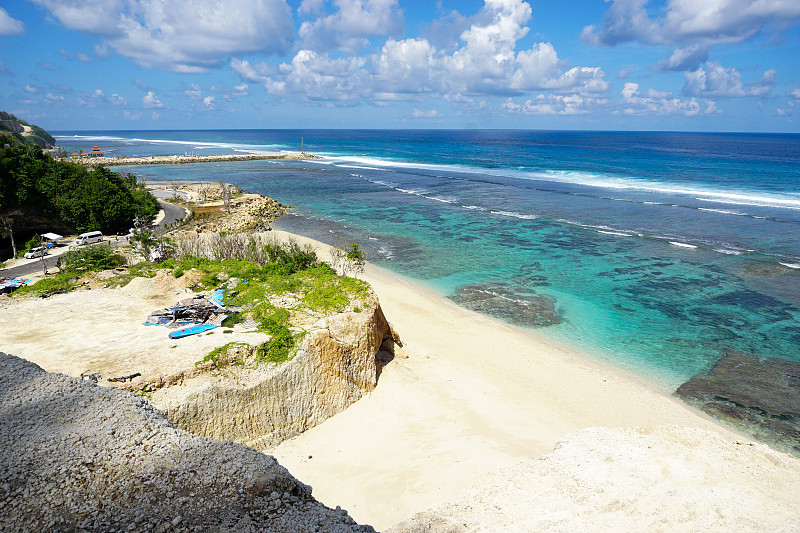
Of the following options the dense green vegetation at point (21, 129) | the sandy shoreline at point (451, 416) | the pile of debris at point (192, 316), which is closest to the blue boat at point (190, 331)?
the pile of debris at point (192, 316)

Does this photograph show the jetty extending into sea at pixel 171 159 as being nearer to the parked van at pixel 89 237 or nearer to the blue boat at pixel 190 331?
the parked van at pixel 89 237

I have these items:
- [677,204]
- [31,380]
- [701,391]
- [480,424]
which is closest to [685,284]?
[701,391]

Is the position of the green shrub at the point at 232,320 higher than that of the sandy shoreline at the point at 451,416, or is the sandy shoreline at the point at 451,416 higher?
the green shrub at the point at 232,320

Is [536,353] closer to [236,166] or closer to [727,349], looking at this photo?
[727,349]

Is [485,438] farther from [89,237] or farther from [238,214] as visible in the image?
[238,214]

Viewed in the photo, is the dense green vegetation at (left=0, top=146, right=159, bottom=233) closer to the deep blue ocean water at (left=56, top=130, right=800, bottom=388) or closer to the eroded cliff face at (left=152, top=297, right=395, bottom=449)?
the deep blue ocean water at (left=56, top=130, right=800, bottom=388)

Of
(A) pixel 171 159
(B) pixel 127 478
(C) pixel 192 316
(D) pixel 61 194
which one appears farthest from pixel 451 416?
(A) pixel 171 159
